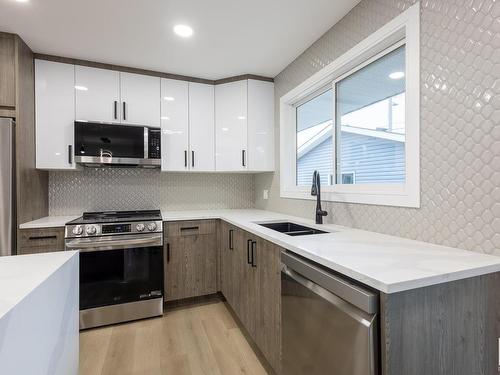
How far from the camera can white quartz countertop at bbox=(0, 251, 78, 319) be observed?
717 mm

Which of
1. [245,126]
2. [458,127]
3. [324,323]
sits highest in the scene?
[245,126]

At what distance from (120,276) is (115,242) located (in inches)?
12.3

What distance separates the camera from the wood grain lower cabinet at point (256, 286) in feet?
5.04

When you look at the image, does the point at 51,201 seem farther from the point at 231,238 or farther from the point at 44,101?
the point at 231,238

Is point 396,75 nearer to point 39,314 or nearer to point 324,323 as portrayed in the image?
point 324,323

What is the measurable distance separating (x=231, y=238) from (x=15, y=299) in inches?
68.4

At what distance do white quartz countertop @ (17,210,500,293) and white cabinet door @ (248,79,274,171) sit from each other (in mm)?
1487

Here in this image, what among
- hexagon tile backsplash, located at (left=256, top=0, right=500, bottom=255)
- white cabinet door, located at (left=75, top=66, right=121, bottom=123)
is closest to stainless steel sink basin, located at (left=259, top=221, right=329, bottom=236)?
hexagon tile backsplash, located at (left=256, top=0, right=500, bottom=255)

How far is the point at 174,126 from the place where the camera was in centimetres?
285

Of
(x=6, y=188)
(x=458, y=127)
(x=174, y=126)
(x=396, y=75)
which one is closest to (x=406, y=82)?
(x=396, y=75)

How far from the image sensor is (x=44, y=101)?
2.43 meters

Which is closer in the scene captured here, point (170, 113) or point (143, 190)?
point (170, 113)

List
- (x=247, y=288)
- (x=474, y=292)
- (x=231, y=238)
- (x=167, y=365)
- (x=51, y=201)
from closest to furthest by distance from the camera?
(x=474, y=292)
(x=167, y=365)
(x=247, y=288)
(x=231, y=238)
(x=51, y=201)

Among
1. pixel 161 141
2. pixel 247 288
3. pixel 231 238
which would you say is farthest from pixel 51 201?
pixel 247 288
